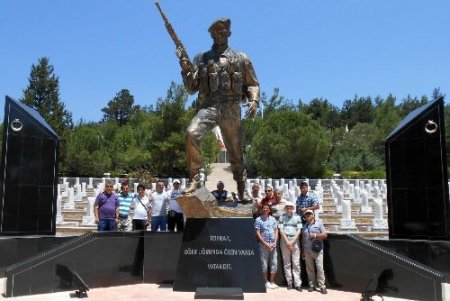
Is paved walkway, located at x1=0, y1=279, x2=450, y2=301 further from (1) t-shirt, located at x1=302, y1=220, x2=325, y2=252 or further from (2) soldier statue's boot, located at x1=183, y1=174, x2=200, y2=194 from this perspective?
→ (2) soldier statue's boot, located at x1=183, y1=174, x2=200, y2=194

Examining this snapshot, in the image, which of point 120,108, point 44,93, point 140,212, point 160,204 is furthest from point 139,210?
point 120,108

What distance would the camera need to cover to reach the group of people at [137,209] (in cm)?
883

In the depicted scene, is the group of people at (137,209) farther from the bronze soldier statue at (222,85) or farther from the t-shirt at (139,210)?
the bronze soldier statue at (222,85)

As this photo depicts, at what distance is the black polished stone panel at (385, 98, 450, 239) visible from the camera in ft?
27.0

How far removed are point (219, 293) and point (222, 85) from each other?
3202mm

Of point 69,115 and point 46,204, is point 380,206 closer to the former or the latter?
point 46,204

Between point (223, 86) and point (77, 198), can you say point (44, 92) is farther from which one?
point (223, 86)

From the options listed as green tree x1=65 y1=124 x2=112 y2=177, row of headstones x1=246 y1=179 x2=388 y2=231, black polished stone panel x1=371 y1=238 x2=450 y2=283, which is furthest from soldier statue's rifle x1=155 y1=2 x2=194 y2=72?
green tree x1=65 y1=124 x2=112 y2=177

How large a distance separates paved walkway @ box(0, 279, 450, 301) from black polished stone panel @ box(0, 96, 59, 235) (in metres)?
2.43

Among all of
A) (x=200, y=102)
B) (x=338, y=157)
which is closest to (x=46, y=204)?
(x=200, y=102)

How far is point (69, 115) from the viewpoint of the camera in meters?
48.4

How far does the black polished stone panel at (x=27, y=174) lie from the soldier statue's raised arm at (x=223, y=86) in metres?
3.46

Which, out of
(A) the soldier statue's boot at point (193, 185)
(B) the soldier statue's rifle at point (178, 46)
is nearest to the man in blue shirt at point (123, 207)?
(A) the soldier statue's boot at point (193, 185)

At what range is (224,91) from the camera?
7.55 metres
